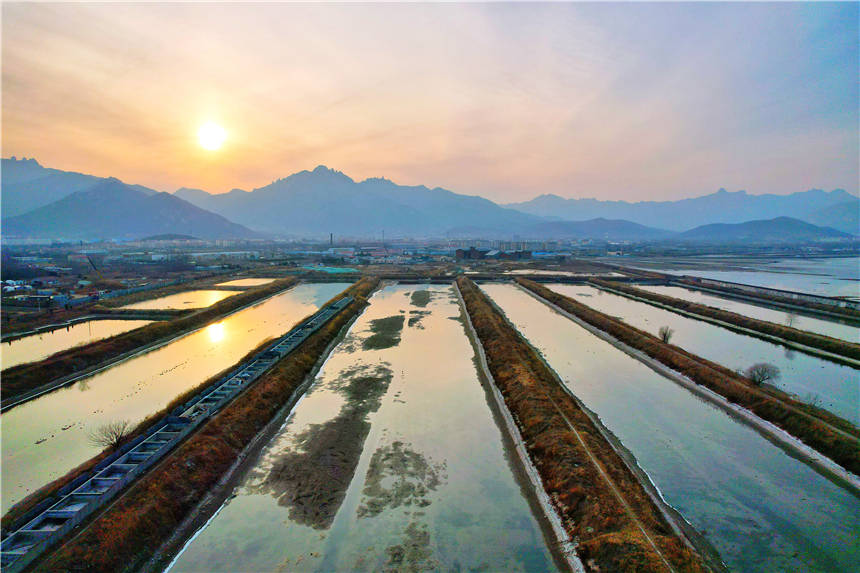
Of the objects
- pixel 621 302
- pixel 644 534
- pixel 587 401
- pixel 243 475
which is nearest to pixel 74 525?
pixel 243 475

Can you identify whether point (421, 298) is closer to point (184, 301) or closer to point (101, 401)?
point (184, 301)

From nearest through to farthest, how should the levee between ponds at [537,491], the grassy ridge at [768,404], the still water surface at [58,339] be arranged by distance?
1. the levee between ponds at [537,491]
2. the grassy ridge at [768,404]
3. the still water surface at [58,339]

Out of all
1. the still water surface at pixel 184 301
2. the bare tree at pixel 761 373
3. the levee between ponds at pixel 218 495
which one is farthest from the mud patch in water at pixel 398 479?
the still water surface at pixel 184 301

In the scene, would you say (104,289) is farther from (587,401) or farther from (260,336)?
(587,401)

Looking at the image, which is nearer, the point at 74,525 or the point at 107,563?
the point at 107,563

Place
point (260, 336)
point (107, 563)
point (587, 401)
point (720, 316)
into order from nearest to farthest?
1. point (107, 563)
2. point (587, 401)
3. point (260, 336)
4. point (720, 316)

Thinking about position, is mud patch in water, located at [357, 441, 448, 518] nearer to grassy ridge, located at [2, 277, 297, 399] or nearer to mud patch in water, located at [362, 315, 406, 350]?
mud patch in water, located at [362, 315, 406, 350]

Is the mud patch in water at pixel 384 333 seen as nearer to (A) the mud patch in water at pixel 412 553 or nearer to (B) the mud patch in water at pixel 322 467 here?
(B) the mud patch in water at pixel 322 467
